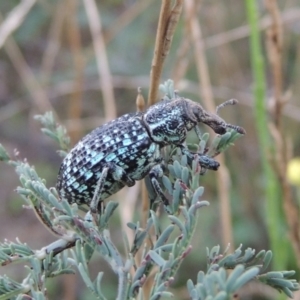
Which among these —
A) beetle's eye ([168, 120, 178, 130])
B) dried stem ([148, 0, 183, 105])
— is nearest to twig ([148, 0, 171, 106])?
dried stem ([148, 0, 183, 105])

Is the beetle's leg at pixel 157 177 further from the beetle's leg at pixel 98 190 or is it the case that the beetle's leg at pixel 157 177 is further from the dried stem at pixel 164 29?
the dried stem at pixel 164 29

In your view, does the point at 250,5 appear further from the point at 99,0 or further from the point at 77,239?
the point at 99,0

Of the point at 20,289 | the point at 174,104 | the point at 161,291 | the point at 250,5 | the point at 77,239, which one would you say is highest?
the point at 250,5

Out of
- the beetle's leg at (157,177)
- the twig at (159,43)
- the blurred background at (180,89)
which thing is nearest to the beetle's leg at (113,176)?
the beetle's leg at (157,177)

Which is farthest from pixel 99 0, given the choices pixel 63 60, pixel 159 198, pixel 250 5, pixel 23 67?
pixel 159 198

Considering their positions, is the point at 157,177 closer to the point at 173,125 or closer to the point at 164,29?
the point at 173,125
